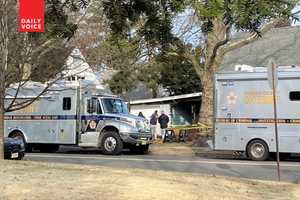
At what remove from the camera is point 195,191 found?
1070cm

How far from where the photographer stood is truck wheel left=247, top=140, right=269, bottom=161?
22.6 m

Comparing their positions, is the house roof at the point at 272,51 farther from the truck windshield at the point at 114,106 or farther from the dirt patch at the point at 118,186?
the dirt patch at the point at 118,186

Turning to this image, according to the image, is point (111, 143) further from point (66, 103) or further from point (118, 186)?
point (118, 186)

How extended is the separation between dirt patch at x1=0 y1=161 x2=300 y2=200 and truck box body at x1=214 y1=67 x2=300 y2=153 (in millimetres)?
9103

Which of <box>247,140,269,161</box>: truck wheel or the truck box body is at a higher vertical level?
the truck box body

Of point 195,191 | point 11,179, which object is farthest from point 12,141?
point 195,191

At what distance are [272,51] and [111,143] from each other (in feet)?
47.6

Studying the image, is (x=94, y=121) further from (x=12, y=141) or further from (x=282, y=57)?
(x=282, y=57)

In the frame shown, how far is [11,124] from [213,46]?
403 inches

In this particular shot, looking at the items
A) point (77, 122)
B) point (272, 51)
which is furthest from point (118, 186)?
point (272, 51)

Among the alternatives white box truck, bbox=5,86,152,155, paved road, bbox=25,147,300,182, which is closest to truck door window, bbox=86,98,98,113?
white box truck, bbox=5,86,152,155

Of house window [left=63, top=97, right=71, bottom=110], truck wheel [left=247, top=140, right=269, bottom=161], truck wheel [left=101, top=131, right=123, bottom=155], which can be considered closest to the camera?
truck wheel [left=247, top=140, right=269, bottom=161]

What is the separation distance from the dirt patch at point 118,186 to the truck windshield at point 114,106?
13143mm

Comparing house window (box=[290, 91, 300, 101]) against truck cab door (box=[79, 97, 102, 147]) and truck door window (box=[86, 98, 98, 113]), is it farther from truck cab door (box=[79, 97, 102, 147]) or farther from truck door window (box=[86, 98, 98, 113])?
truck door window (box=[86, 98, 98, 113])
